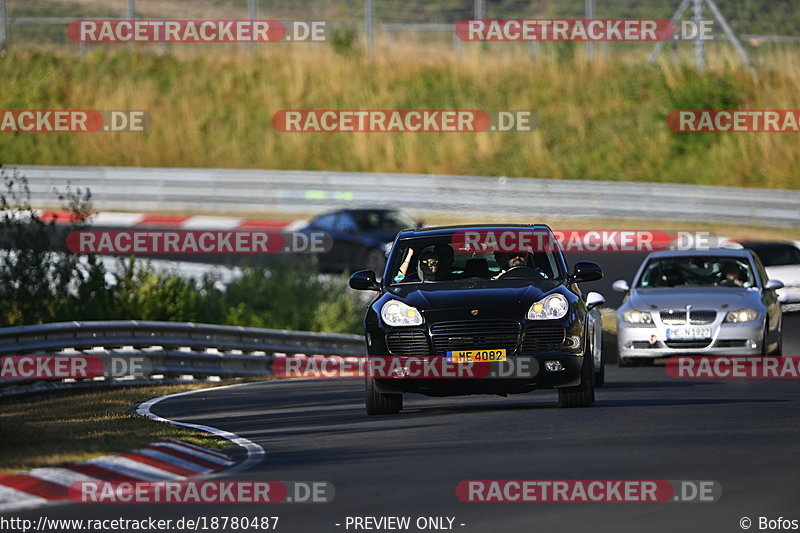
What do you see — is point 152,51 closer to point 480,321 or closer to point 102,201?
point 102,201

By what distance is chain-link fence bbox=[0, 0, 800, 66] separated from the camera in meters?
41.4

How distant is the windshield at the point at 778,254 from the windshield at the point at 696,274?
582cm

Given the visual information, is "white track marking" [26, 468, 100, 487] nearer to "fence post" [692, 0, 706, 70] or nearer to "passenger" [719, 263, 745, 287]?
"passenger" [719, 263, 745, 287]

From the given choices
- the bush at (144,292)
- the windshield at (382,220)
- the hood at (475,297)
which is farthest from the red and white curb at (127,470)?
the windshield at (382,220)

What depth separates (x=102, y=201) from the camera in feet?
127

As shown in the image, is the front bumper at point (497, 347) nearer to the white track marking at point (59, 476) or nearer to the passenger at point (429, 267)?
the passenger at point (429, 267)

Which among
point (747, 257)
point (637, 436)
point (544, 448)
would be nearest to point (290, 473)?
point (544, 448)

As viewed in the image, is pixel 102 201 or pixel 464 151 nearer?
pixel 102 201

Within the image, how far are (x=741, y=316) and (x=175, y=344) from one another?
7016mm

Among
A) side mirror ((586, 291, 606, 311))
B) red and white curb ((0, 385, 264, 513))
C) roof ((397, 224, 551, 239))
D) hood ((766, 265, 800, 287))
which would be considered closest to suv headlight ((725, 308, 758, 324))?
side mirror ((586, 291, 606, 311))

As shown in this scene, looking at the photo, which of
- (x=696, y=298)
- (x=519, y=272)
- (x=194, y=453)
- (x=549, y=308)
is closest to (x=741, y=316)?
(x=696, y=298)

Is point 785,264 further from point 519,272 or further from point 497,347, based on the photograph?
point 497,347

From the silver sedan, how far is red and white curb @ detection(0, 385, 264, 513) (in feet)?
27.0

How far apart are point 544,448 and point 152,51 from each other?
1620 inches
